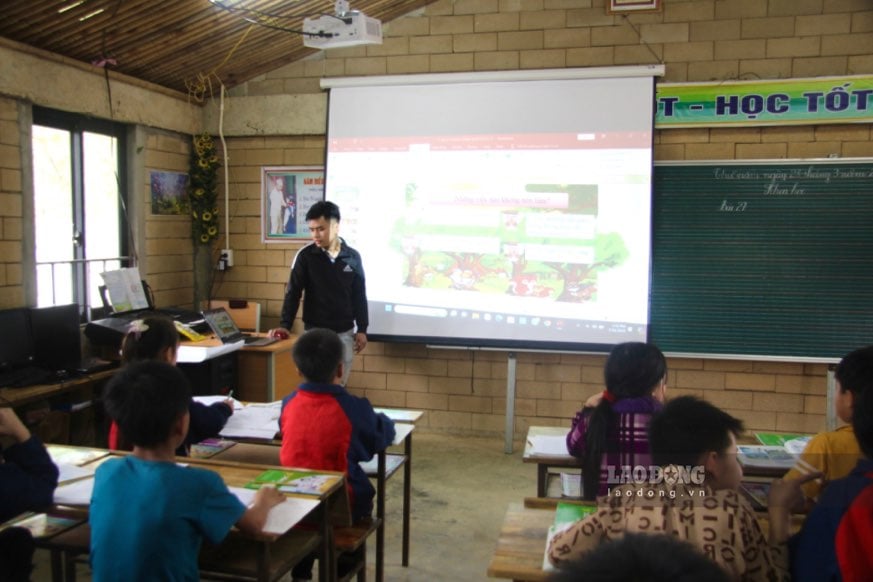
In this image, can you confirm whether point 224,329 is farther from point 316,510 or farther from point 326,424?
point 316,510

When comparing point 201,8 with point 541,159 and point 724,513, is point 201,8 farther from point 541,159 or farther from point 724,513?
point 724,513

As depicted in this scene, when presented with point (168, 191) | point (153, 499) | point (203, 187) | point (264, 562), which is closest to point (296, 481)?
point (264, 562)

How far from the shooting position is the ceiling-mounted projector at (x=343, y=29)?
364 cm

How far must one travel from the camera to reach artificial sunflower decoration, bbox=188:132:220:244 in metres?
5.22

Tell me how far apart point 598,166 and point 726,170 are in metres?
0.78

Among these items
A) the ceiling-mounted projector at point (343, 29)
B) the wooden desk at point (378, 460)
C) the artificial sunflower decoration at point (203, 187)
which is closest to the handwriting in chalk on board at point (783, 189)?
the ceiling-mounted projector at point (343, 29)

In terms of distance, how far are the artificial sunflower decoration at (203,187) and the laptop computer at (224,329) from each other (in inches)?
39.1

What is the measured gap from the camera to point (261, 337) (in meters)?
4.77

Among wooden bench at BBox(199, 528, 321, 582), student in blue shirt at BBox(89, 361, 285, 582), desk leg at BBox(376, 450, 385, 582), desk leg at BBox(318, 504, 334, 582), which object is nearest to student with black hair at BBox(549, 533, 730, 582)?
student in blue shirt at BBox(89, 361, 285, 582)

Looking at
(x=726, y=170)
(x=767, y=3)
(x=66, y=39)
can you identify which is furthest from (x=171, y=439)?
(x=767, y=3)

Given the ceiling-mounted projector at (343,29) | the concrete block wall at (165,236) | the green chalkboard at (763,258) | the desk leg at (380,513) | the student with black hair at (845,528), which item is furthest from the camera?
the concrete block wall at (165,236)

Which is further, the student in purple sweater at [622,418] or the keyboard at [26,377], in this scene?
the keyboard at [26,377]

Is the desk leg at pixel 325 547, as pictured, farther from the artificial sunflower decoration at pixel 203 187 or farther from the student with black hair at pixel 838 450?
the artificial sunflower decoration at pixel 203 187

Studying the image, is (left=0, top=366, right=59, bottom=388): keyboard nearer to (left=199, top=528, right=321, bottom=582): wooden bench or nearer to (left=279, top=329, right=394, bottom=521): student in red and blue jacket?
(left=279, top=329, right=394, bottom=521): student in red and blue jacket
